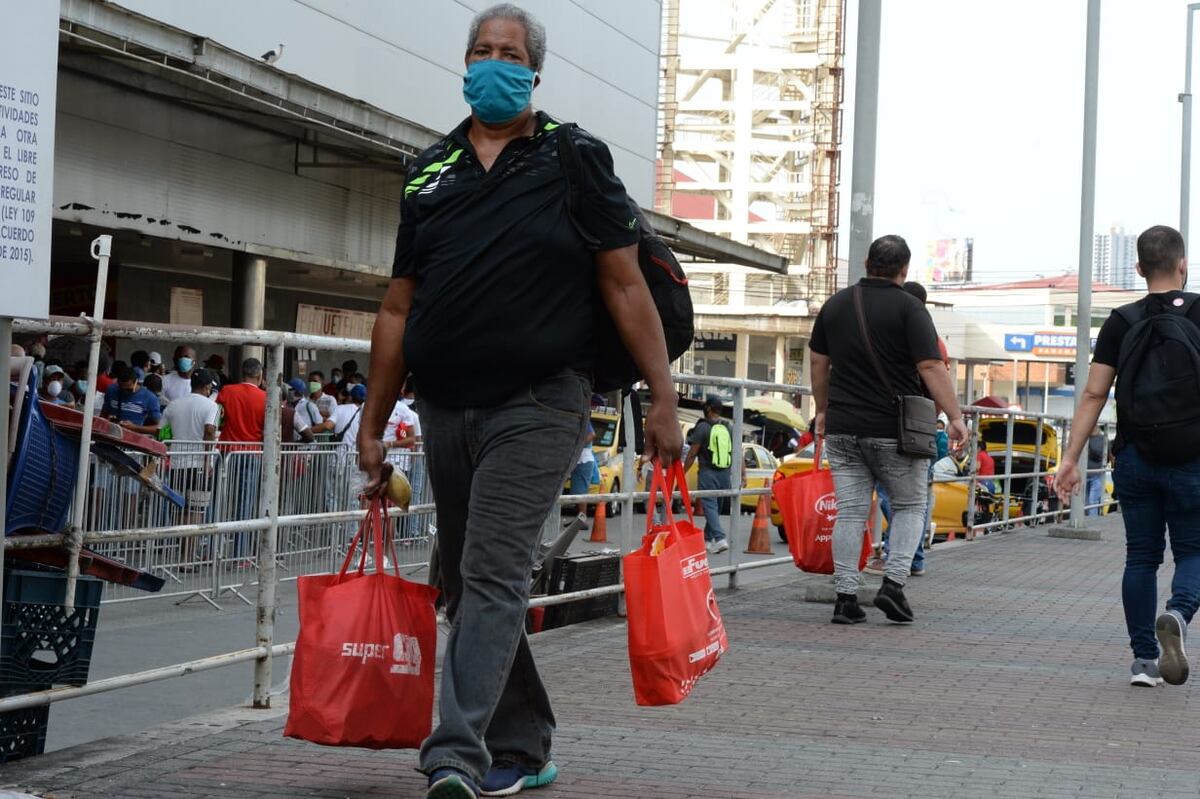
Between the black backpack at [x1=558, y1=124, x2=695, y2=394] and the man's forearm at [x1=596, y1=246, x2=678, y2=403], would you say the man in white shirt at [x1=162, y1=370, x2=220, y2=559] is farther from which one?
the man's forearm at [x1=596, y1=246, x2=678, y2=403]

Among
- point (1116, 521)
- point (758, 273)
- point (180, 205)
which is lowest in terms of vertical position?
point (1116, 521)

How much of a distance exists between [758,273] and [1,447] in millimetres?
86510

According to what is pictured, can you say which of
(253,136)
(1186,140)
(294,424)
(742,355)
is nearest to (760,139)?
(742,355)

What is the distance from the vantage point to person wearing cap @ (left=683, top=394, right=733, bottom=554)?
15977mm

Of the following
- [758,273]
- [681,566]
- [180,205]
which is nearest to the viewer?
[681,566]

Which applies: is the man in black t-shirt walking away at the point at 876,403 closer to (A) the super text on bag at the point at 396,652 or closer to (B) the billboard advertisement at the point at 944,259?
(A) the super text on bag at the point at 396,652

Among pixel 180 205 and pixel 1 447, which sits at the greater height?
pixel 180 205

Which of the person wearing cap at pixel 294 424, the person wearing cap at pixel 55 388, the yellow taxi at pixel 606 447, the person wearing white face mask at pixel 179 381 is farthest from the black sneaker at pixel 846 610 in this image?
the yellow taxi at pixel 606 447

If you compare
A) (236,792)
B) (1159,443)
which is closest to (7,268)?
(236,792)

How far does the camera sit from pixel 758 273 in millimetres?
90500

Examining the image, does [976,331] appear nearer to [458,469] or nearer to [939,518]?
[939,518]

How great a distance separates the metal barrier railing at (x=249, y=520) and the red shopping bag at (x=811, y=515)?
74 centimetres

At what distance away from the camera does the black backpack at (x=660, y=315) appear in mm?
4730

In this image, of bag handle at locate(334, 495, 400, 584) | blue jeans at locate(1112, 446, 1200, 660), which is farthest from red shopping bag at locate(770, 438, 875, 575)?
bag handle at locate(334, 495, 400, 584)
